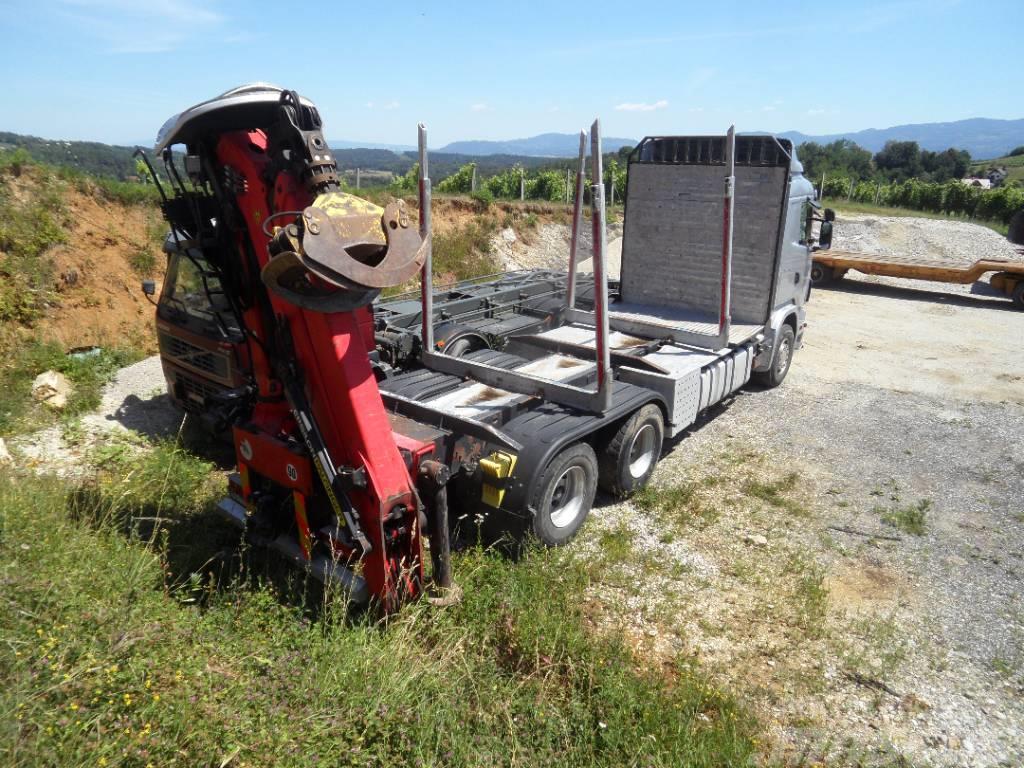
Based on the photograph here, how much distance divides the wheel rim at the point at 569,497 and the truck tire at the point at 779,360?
434 centimetres

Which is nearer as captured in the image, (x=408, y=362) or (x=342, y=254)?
(x=342, y=254)

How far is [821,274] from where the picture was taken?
17.9 meters

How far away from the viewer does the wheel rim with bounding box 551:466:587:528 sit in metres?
5.20

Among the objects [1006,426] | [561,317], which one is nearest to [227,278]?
[561,317]

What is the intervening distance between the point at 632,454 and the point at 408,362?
9.07ft

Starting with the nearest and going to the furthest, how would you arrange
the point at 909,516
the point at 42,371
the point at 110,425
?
1. the point at 909,516
2. the point at 110,425
3. the point at 42,371

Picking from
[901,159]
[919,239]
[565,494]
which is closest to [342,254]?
[565,494]

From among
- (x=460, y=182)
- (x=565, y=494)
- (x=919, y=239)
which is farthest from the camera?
(x=460, y=182)

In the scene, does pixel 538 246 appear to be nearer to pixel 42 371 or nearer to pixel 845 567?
pixel 42 371

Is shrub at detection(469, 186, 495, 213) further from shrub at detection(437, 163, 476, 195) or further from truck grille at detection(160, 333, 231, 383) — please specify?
truck grille at detection(160, 333, 231, 383)

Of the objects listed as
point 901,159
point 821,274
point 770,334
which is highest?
point 901,159

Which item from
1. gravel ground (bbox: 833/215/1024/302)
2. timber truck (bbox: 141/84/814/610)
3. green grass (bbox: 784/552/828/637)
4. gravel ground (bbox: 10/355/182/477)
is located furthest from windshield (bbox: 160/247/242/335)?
gravel ground (bbox: 833/215/1024/302)

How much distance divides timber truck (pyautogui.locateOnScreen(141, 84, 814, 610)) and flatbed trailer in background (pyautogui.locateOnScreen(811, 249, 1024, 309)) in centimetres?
826

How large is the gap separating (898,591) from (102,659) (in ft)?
16.3
